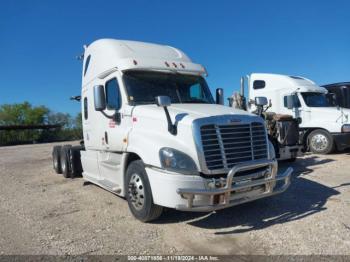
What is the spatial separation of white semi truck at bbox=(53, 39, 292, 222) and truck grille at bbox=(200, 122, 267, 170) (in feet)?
0.05

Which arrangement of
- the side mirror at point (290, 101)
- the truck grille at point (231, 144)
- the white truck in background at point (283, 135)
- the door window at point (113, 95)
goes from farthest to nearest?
the side mirror at point (290, 101)
the white truck in background at point (283, 135)
the door window at point (113, 95)
the truck grille at point (231, 144)

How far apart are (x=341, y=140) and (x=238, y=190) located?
8650mm

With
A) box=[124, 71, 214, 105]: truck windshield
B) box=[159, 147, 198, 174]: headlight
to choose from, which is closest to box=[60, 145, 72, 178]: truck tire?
box=[124, 71, 214, 105]: truck windshield

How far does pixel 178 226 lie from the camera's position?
512 cm

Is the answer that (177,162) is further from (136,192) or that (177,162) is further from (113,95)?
(113,95)

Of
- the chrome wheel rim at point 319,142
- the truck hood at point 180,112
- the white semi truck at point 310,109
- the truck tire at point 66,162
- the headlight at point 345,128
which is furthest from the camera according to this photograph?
the chrome wheel rim at point 319,142

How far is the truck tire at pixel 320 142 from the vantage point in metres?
12.1

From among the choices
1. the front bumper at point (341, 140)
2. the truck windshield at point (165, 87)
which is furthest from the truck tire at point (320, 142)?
the truck windshield at point (165, 87)

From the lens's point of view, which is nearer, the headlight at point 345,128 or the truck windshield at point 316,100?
the headlight at point 345,128

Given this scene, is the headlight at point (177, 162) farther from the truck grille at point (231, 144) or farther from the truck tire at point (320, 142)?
the truck tire at point (320, 142)

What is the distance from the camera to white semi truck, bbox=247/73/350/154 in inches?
472

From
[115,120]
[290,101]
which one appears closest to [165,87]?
[115,120]

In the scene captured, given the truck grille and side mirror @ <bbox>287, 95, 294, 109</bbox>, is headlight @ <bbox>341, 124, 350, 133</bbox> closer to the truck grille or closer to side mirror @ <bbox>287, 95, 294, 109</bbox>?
side mirror @ <bbox>287, 95, 294, 109</bbox>

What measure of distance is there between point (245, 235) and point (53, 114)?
172 ft
